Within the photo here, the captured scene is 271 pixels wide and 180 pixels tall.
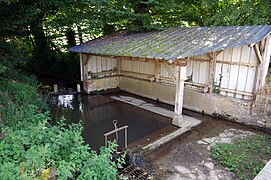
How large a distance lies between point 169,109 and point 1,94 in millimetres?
5893

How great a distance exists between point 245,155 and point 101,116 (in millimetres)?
5042

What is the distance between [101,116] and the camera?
8.12m

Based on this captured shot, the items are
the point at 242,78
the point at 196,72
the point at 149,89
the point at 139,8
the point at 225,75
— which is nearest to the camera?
the point at 242,78

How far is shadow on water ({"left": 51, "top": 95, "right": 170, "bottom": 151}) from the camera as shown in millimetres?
6574

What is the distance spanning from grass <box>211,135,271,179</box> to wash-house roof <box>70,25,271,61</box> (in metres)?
2.70

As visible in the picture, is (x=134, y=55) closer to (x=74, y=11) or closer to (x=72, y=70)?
(x=74, y=11)

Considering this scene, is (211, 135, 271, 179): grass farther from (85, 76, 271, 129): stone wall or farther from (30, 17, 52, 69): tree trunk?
(30, 17, 52, 69): tree trunk

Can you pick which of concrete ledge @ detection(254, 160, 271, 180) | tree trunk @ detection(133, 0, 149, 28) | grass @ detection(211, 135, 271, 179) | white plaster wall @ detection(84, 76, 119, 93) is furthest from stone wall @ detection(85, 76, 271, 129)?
concrete ledge @ detection(254, 160, 271, 180)

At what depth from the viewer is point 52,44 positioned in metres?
14.4

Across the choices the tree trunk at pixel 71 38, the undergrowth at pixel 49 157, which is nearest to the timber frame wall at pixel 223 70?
the tree trunk at pixel 71 38

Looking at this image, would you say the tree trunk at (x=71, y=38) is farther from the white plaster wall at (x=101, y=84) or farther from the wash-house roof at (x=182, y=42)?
the wash-house roof at (x=182, y=42)

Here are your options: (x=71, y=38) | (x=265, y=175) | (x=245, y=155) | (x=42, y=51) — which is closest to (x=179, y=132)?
(x=245, y=155)

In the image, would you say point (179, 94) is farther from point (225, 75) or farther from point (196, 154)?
point (225, 75)

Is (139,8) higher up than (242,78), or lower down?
higher up
